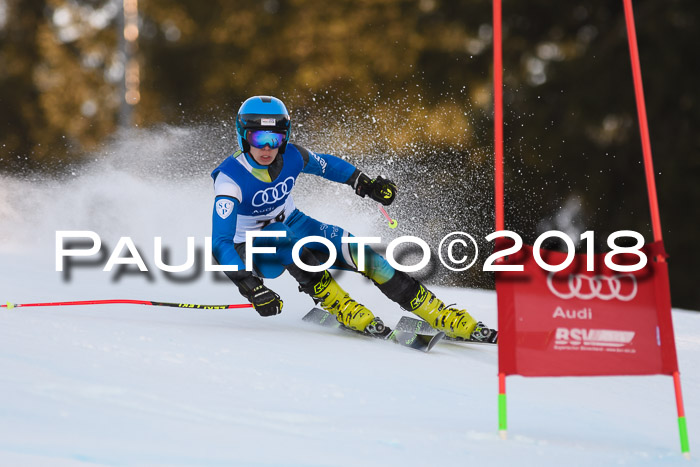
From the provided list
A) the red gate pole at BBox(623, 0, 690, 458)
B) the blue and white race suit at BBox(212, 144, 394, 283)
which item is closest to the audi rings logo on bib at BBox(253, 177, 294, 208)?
the blue and white race suit at BBox(212, 144, 394, 283)

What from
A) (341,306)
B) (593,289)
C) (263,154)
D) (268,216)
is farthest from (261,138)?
(593,289)

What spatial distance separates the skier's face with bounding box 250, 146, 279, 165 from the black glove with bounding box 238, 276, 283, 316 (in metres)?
0.69

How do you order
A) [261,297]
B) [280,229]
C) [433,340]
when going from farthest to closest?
[280,229], [433,340], [261,297]

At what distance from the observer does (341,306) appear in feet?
19.1

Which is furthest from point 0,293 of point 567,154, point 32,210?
Answer: point 567,154

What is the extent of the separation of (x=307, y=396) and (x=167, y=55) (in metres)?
22.9

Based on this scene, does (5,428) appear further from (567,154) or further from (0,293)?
(567,154)

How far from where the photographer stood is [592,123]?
717 inches

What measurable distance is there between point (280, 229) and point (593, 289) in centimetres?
237

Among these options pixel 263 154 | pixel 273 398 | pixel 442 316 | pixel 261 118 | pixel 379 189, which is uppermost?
pixel 261 118

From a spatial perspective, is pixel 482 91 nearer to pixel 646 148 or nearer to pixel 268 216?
pixel 268 216

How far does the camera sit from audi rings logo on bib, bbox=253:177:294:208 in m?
5.71

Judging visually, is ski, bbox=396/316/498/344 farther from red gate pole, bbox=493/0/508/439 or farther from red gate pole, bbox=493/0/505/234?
red gate pole, bbox=493/0/505/234

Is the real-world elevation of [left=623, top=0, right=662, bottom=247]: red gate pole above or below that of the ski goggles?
below
